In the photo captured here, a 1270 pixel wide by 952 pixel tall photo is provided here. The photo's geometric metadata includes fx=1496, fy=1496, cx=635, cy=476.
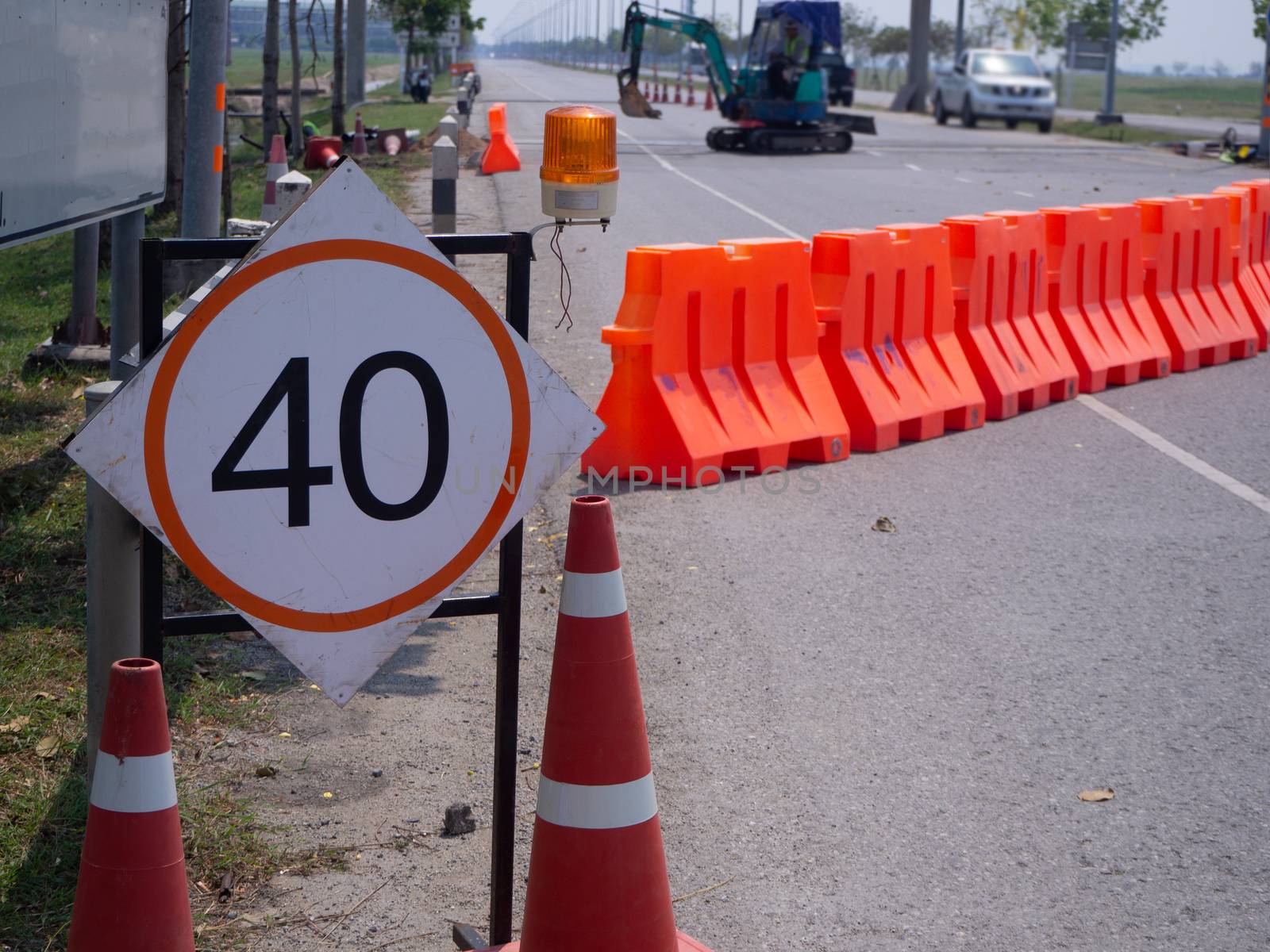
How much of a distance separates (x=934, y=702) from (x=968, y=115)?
4424cm

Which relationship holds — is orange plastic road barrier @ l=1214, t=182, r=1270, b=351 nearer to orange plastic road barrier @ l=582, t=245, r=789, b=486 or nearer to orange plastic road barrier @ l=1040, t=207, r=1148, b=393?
orange plastic road barrier @ l=1040, t=207, r=1148, b=393

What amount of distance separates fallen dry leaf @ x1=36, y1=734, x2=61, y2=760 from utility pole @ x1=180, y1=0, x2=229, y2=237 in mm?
4288

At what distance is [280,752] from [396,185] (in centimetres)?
1671

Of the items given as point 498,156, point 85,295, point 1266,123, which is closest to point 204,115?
point 85,295

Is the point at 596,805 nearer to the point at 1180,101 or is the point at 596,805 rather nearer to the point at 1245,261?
the point at 1245,261

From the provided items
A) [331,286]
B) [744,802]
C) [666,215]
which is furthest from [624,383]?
[666,215]

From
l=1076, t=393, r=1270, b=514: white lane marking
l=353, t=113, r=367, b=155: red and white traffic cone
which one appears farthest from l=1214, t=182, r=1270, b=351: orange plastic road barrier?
l=353, t=113, r=367, b=155: red and white traffic cone

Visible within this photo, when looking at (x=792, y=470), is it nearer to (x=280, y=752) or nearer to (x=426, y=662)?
(x=426, y=662)

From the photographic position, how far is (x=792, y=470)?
781cm

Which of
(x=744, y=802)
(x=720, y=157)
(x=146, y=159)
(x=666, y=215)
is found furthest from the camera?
(x=720, y=157)

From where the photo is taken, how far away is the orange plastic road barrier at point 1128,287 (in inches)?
393

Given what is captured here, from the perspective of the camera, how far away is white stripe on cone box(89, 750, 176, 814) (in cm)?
267

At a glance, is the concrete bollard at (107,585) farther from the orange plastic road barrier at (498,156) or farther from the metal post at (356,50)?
the metal post at (356,50)

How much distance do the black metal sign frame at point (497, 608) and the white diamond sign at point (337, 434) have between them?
4.6 inches
